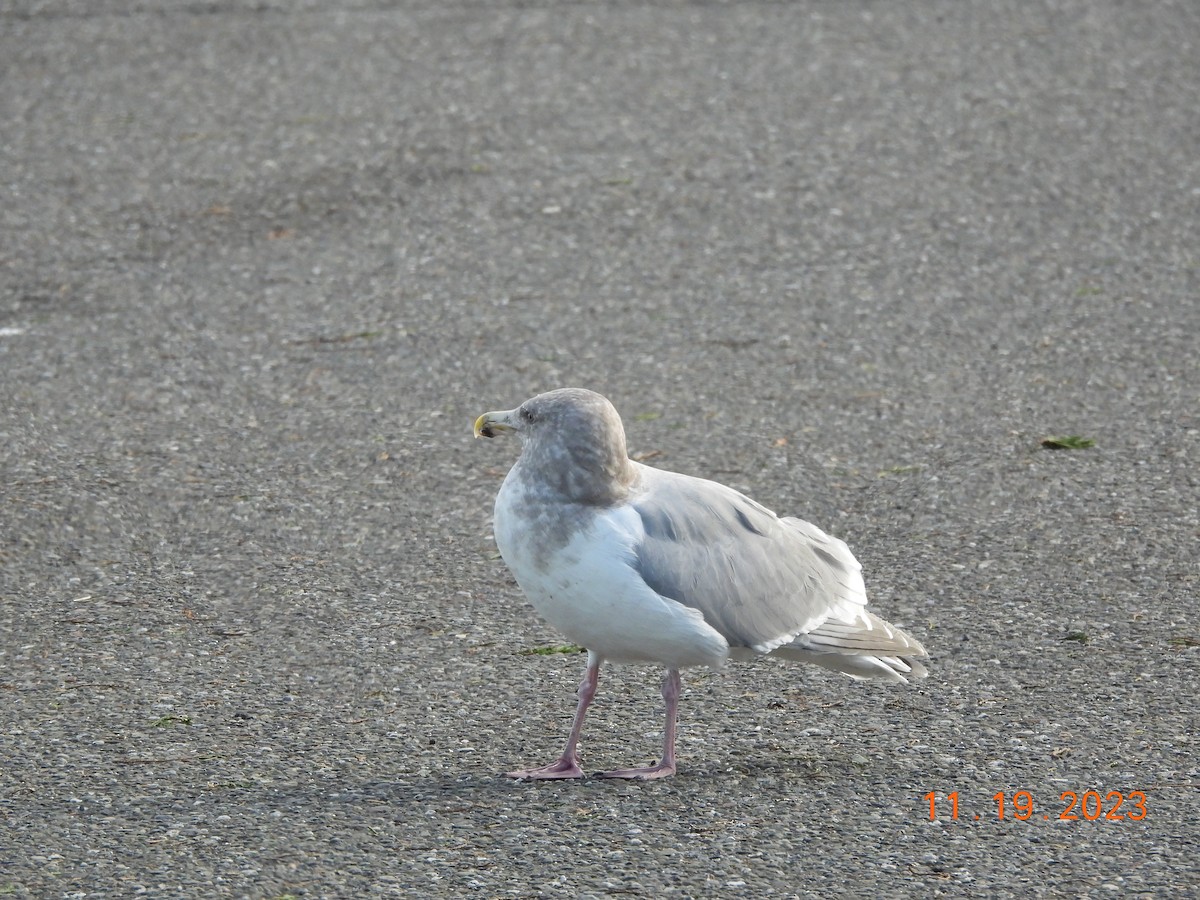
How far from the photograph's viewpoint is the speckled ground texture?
4520 mm

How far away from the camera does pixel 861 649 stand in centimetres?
481

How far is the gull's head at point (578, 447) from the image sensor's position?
462 centimetres

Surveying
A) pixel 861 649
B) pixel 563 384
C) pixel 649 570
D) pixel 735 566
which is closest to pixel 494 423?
pixel 649 570

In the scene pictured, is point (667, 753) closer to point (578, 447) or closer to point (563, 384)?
point (578, 447)

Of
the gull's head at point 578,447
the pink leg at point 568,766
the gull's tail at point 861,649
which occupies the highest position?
the gull's head at point 578,447

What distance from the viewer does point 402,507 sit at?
6.94 m

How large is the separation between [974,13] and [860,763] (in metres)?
9.79

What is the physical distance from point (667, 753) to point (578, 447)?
38.4 inches

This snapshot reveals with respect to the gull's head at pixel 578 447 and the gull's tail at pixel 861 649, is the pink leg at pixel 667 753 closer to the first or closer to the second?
the gull's tail at pixel 861 649

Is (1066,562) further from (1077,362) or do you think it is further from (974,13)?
(974,13)

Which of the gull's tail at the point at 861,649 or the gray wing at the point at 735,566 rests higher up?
the gray wing at the point at 735,566

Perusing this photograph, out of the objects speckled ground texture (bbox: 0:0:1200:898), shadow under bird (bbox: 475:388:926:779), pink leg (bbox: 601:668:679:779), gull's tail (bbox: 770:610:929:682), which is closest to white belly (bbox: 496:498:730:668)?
shadow under bird (bbox: 475:388:926:779)

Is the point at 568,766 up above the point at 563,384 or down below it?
below

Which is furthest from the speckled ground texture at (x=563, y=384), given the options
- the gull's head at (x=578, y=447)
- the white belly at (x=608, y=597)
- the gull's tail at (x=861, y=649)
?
the gull's head at (x=578, y=447)
